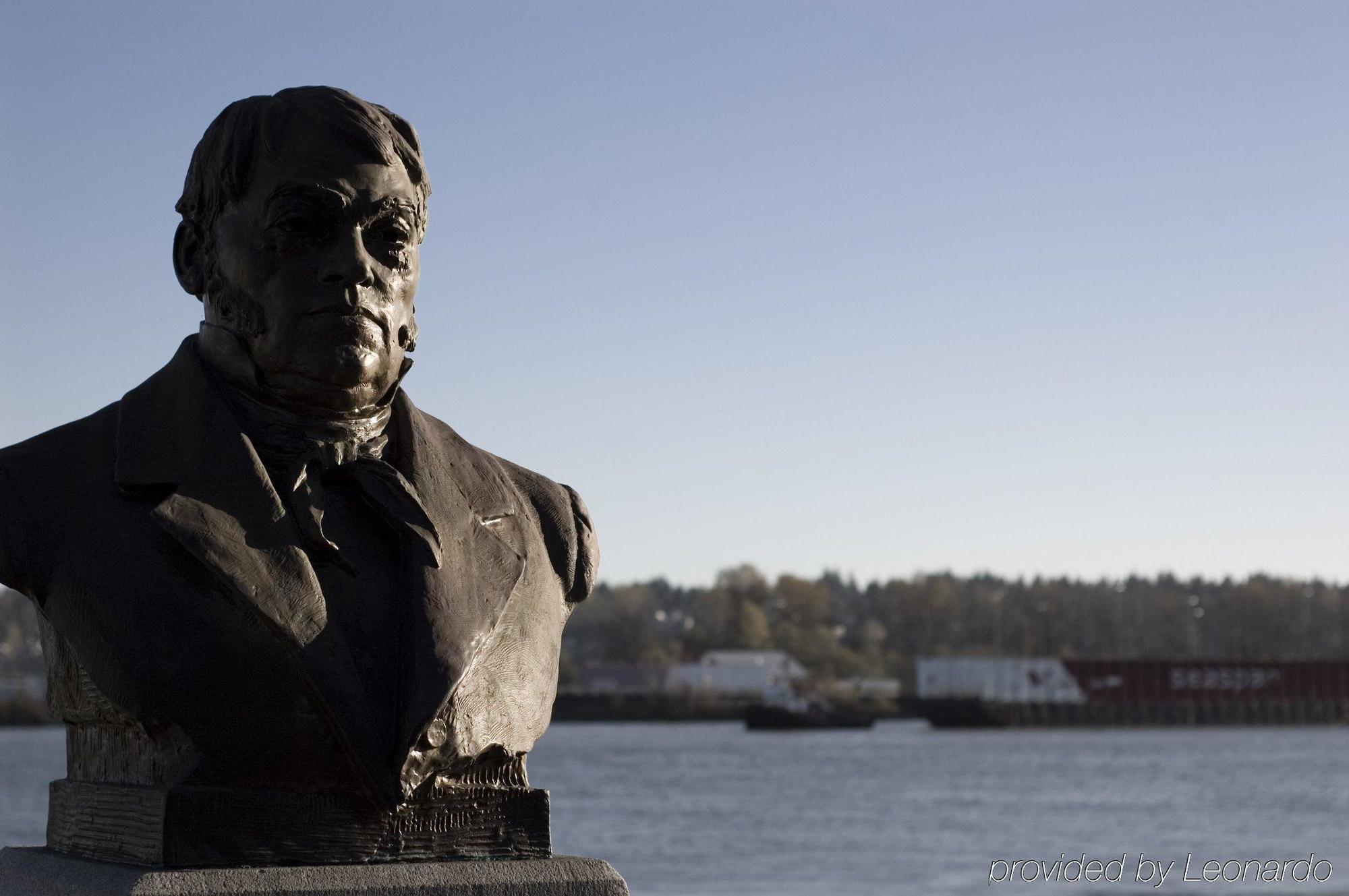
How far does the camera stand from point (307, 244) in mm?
3049

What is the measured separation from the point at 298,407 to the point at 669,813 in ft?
78.8

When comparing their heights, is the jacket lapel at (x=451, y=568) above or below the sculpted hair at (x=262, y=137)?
below

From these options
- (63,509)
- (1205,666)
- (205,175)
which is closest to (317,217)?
(205,175)

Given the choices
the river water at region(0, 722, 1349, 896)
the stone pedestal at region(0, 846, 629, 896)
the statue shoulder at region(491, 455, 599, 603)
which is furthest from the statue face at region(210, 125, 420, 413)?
the river water at region(0, 722, 1349, 896)

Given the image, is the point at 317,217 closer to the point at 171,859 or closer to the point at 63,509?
the point at 63,509

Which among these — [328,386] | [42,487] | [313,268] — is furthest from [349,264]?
[42,487]

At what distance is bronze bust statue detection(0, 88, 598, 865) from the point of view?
285cm

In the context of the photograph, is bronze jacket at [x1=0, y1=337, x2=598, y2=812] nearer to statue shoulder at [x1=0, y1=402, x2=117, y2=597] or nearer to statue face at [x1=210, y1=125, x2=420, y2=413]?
statue shoulder at [x1=0, y1=402, x2=117, y2=597]

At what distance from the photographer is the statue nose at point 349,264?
3.02 metres

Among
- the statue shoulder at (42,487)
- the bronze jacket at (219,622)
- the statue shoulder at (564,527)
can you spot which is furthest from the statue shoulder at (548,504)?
the statue shoulder at (42,487)

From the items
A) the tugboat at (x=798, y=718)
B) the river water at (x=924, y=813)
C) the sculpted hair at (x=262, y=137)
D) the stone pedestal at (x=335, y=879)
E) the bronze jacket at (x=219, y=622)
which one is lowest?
the river water at (x=924, y=813)

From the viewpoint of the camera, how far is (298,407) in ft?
10.1

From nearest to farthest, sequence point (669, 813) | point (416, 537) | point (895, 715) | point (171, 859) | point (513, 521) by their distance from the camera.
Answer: point (171, 859), point (416, 537), point (513, 521), point (669, 813), point (895, 715)

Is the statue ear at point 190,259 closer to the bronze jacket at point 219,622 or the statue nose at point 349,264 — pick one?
the bronze jacket at point 219,622
